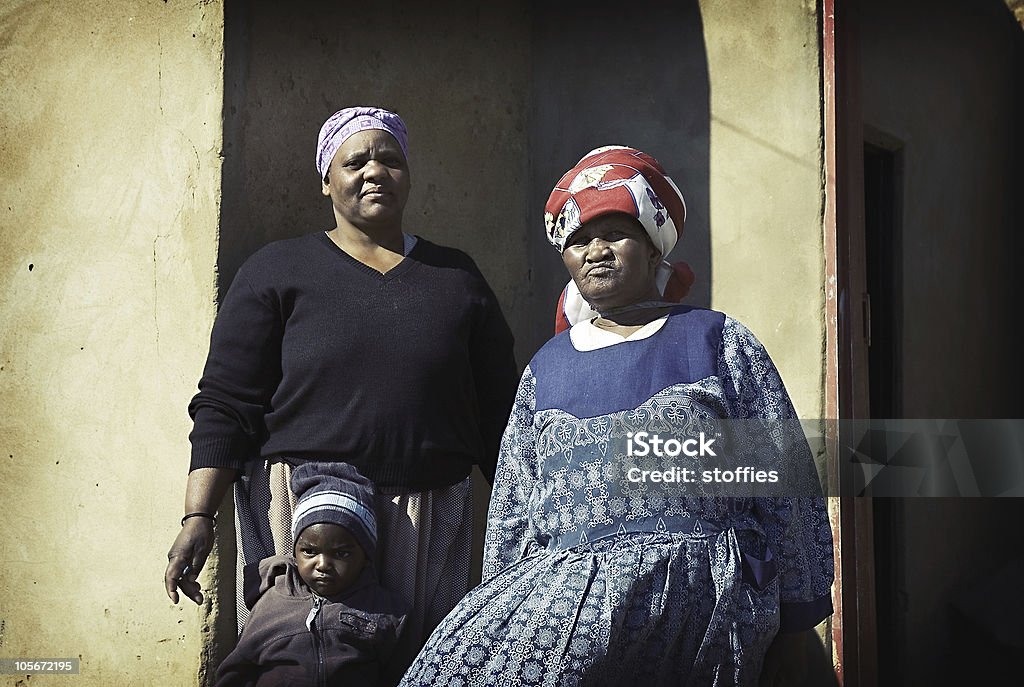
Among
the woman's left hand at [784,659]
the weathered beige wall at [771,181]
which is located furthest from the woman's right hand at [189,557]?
the weathered beige wall at [771,181]

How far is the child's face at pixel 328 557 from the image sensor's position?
3.00m

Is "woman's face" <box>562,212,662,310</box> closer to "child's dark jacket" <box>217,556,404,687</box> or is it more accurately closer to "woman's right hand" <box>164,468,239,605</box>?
"child's dark jacket" <box>217,556,404,687</box>

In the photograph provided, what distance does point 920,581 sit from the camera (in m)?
5.06

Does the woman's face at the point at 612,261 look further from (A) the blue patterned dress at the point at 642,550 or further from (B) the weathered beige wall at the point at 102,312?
(B) the weathered beige wall at the point at 102,312

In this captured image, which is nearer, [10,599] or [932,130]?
[10,599]

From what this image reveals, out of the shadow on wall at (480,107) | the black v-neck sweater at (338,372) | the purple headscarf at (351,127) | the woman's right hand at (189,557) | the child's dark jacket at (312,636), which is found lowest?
the child's dark jacket at (312,636)

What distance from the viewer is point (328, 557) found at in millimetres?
3014

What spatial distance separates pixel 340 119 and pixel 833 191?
154cm

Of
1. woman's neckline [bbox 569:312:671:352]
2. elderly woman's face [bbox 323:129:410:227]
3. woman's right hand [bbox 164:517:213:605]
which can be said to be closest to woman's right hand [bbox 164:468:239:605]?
woman's right hand [bbox 164:517:213:605]

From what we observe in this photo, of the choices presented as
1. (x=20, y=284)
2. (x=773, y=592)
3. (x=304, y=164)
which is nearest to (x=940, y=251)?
(x=304, y=164)

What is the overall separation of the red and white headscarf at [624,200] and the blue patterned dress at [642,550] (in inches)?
8.2

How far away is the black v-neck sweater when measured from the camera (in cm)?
313

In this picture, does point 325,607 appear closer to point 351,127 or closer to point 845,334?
point 351,127

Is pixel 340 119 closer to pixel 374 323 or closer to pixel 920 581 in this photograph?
pixel 374 323
